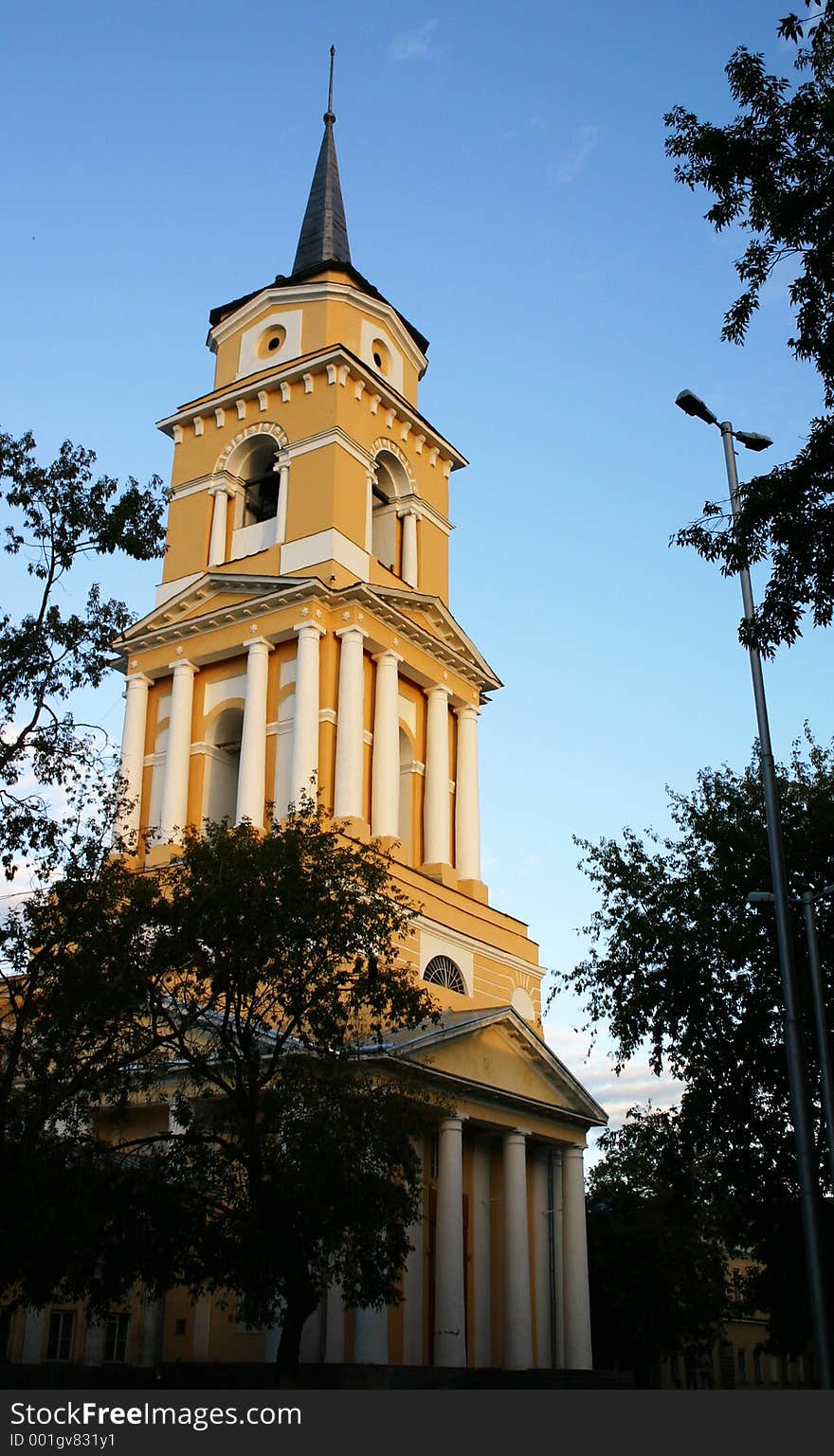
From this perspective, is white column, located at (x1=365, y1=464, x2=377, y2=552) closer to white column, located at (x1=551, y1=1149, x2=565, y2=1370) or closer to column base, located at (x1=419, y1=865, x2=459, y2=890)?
column base, located at (x1=419, y1=865, x2=459, y2=890)

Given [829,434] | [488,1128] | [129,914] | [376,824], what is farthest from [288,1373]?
[376,824]

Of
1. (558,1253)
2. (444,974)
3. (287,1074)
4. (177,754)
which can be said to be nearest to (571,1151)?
(558,1253)

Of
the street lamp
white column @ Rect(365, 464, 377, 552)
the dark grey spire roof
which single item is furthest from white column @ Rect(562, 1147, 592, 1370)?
the dark grey spire roof

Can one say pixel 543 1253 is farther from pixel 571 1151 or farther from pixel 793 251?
pixel 793 251

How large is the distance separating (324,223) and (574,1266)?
31.9 meters

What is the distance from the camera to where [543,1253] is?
31547 mm

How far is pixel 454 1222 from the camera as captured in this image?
27047mm

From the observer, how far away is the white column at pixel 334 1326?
2538 cm

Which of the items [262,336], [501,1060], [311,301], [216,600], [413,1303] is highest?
[311,301]

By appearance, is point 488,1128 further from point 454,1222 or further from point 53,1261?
point 53,1261

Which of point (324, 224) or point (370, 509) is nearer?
point (370, 509)

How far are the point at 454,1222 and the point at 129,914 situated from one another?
1133 cm

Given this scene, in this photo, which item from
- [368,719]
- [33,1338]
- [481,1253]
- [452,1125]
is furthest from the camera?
[368,719]
